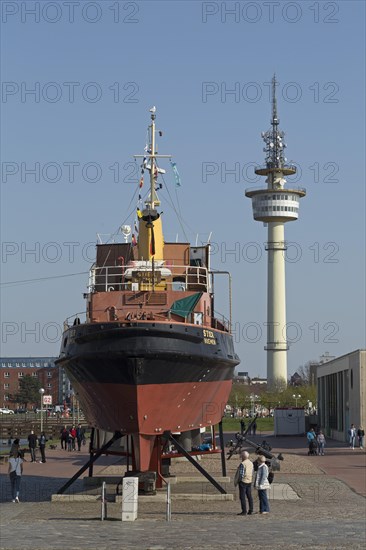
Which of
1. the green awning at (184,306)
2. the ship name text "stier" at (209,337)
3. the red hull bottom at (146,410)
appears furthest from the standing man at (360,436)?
the green awning at (184,306)

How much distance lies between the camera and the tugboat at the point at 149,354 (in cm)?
2605

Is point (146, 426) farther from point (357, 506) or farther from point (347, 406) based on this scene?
point (347, 406)

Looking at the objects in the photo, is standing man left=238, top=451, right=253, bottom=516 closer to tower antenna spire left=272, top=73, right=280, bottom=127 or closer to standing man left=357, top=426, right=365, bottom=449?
standing man left=357, top=426, right=365, bottom=449

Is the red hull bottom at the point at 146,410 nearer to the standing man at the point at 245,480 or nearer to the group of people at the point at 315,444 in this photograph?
the standing man at the point at 245,480

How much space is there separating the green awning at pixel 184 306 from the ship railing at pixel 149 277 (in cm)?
105

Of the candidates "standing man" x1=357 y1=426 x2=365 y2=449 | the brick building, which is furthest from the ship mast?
the brick building

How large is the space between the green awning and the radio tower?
103550 mm

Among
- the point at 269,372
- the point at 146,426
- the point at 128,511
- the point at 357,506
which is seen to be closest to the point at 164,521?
the point at 128,511

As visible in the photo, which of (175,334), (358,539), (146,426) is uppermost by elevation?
(175,334)

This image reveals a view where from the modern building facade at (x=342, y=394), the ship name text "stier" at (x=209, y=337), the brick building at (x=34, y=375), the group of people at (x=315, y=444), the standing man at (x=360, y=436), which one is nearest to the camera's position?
the ship name text "stier" at (x=209, y=337)

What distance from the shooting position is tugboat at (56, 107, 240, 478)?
85.5 ft

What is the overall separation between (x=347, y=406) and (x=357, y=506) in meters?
37.2

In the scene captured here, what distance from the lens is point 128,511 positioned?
22.9m

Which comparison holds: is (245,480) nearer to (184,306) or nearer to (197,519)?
(197,519)
